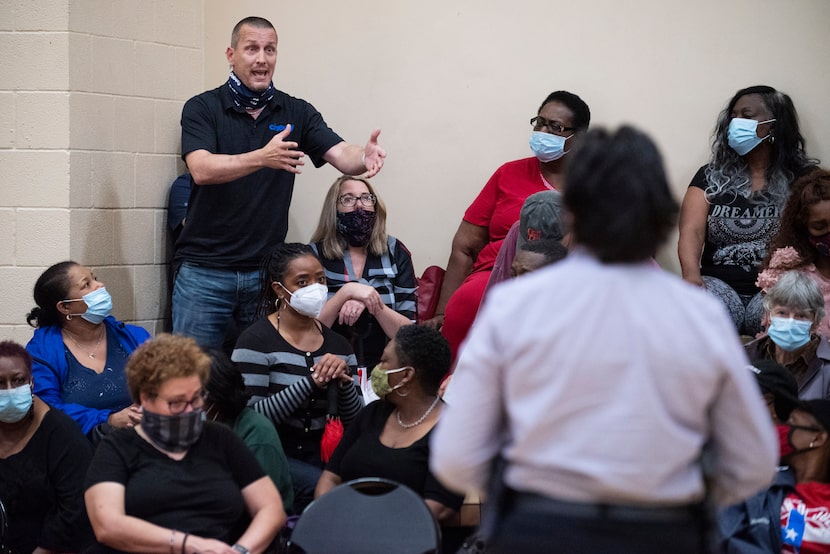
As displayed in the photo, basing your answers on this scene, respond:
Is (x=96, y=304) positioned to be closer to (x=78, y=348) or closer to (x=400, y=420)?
(x=78, y=348)

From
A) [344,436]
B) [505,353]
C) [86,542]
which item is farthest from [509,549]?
[86,542]

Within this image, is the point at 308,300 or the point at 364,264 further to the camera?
the point at 364,264

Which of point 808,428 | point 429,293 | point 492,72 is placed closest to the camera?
point 808,428

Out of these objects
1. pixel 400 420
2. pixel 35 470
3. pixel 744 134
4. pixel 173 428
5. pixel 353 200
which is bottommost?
pixel 35 470

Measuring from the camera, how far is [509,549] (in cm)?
188

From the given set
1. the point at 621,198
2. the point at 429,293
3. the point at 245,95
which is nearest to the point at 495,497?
the point at 621,198

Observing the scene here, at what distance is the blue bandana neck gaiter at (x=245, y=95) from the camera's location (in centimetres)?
439

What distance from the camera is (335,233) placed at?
4.61 meters

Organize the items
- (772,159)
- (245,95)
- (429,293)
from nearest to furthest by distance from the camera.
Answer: (245,95) → (772,159) → (429,293)

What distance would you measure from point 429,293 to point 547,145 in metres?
0.86

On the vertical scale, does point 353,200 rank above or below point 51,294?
above

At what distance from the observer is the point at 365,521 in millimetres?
2941

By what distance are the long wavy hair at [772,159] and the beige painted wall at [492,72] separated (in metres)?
0.25

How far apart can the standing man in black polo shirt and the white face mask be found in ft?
1.79
